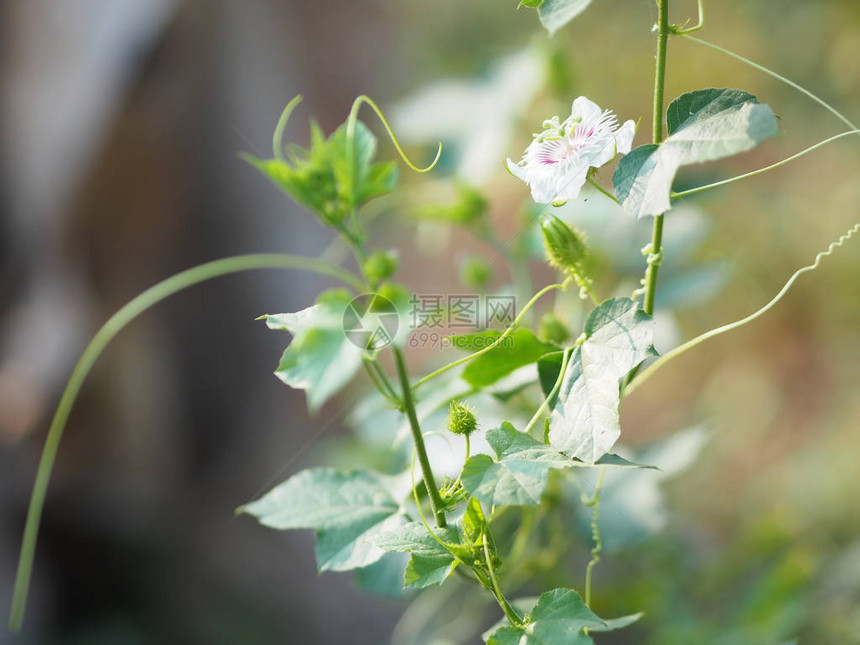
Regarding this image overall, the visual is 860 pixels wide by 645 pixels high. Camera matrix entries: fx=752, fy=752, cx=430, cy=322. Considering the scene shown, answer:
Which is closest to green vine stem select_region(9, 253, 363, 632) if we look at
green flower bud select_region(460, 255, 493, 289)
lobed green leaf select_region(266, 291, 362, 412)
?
lobed green leaf select_region(266, 291, 362, 412)

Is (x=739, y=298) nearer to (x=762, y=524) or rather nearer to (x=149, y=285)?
(x=762, y=524)

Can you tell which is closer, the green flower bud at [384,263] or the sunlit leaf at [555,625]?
the sunlit leaf at [555,625]

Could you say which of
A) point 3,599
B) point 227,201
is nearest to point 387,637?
point 3,599

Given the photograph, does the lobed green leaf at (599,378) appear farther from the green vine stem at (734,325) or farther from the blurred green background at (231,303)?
the blurred green background at (231,303)

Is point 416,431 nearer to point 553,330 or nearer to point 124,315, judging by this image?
point 553,330

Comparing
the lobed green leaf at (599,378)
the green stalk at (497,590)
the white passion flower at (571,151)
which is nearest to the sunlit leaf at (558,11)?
the white passion flower at (571,151)

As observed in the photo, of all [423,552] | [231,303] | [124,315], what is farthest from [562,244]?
[231,303]
